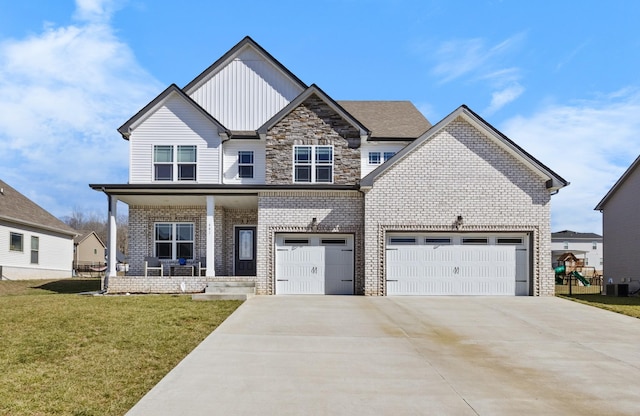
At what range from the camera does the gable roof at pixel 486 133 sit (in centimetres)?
1898

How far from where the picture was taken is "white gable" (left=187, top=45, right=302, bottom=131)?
23.5 metres

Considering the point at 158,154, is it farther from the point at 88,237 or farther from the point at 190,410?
the point at 88,237

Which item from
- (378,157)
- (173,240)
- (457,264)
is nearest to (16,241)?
(173,240)

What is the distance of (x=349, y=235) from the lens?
774 inches

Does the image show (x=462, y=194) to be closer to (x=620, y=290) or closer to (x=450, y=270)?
(x=450, y=270)

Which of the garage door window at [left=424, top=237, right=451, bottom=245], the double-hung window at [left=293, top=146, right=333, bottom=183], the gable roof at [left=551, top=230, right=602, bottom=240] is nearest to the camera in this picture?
the garage door window at [left=424, top=237, right=451, bottom=245]

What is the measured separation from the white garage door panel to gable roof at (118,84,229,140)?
8917mm

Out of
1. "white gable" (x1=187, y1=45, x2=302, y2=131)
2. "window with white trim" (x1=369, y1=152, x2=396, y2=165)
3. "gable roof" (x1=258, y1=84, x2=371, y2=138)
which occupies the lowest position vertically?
"window with white trim" (x1=369, y1=152, x2=396, y2=165)

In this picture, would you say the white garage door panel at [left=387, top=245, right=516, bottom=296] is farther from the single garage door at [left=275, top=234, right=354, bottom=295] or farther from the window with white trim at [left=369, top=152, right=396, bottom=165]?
the window with white trim at [left=369, top=152, right=396, bottom=165]

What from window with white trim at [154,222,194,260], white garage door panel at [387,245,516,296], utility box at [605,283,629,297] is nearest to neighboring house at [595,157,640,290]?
utility box at [605,283,629,297]

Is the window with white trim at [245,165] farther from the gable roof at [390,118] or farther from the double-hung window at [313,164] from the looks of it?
the gable roof at [390,118]

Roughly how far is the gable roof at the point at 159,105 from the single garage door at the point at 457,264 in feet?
28.8

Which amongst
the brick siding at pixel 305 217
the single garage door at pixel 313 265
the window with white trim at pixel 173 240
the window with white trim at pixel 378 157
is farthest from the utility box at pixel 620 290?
the window with white trim at pixel 173 240

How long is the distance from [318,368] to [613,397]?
4.25 m
